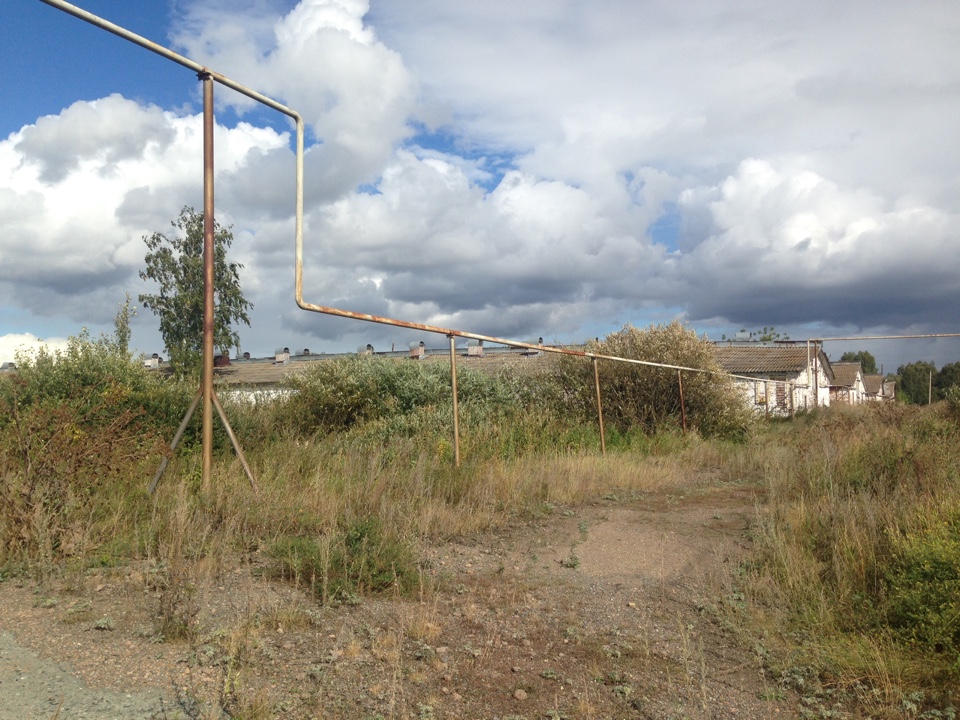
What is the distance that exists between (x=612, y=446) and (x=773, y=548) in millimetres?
7750

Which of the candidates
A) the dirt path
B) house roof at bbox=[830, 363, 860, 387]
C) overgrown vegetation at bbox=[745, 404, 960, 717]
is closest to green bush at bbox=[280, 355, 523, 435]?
overgrown vegetation at bbox=[745, 404, 960, 717]

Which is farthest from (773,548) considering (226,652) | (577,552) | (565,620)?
(226,652)

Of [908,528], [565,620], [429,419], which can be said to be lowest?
[565,620]

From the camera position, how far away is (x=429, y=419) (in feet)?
43.4

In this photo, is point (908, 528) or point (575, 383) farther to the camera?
point (575, 383)

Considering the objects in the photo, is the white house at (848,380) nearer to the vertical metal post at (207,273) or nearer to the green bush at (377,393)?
Answer: the green bush at (377,393)

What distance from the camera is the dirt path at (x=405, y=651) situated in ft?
12.6

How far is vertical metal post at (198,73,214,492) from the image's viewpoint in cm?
722

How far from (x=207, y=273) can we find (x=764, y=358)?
3930 centimetres

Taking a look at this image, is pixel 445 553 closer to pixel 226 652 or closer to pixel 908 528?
pixel 226 652

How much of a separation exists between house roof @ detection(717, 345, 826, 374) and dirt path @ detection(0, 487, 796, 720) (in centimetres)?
3627

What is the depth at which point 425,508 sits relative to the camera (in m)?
7.54

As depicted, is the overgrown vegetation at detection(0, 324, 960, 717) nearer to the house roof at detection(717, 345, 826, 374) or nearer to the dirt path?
the dirt path

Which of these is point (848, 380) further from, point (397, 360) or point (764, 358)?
point (397, 360)
